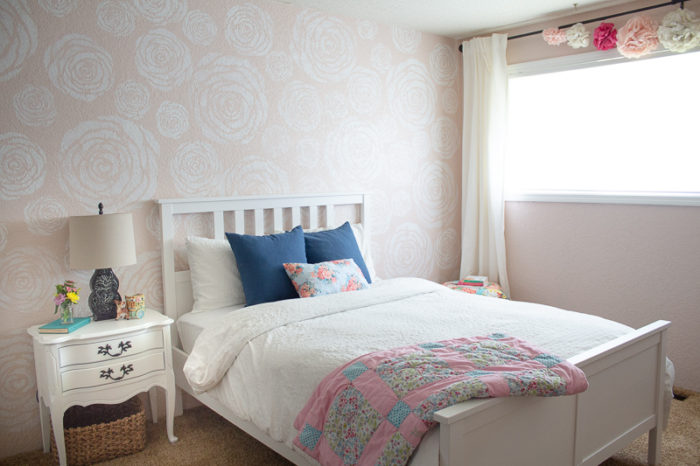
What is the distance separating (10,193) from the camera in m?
2.66

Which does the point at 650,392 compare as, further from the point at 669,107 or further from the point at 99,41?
the point at 99,41

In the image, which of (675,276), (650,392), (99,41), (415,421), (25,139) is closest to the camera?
(415,421)

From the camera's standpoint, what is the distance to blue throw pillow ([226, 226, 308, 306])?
3010 mm

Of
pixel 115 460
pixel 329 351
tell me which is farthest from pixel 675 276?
pixel 115 460

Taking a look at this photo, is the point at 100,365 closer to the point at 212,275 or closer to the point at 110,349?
the point at 110,349

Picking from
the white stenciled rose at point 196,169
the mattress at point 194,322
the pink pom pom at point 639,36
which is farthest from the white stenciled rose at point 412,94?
the mattress at point 194,322

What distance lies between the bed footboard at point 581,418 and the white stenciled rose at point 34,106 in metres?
2.28

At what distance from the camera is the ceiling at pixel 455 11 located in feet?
11.7

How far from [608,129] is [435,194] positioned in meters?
1.30

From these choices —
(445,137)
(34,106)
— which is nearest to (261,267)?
(34,106)

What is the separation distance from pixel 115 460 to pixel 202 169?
154 cm

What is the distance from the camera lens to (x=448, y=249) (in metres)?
4.64

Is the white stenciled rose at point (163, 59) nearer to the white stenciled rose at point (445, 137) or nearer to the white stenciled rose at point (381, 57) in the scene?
the white stenciled rose at point (381, 57)

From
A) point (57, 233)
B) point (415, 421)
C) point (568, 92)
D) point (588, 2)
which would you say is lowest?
point (415, 421)
